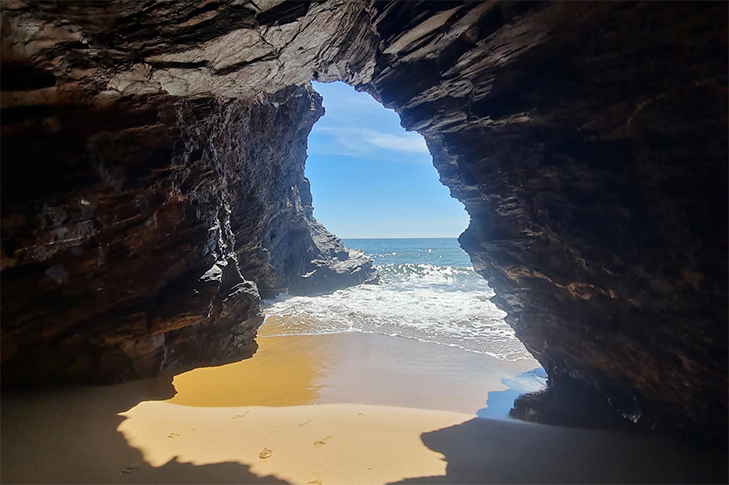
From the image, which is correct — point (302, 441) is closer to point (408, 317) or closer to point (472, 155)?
point (472, 155)

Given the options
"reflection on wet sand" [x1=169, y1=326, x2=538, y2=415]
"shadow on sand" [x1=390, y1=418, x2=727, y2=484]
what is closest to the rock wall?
"reflection on wet sand" [x1=169, y1=326, x2=538, y2=415]

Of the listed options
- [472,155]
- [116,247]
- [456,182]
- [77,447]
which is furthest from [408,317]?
[77,447]

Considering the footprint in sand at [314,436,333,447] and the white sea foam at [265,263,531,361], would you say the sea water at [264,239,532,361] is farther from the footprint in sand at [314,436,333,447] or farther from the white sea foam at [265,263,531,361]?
the footprint in sand at [314,436,333,447]

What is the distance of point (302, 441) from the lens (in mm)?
4785

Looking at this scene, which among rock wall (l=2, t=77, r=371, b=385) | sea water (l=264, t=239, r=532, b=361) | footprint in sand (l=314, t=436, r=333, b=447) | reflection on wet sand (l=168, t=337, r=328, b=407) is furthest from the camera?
sea water (l=264, t=239, r=532, b=361)

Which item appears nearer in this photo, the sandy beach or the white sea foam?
the sandy beach

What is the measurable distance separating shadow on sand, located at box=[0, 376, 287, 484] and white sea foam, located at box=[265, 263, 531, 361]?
24.1 feet

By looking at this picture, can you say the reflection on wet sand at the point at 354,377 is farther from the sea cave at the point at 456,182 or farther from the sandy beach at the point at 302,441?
the sea cave at the point at 456,182

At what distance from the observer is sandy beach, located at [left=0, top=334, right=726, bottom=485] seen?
157 inches

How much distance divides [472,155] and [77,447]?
816 centimetres

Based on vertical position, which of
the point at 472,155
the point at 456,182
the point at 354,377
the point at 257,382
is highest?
the point at 472,155

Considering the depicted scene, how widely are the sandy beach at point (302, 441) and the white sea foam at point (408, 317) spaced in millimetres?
3929

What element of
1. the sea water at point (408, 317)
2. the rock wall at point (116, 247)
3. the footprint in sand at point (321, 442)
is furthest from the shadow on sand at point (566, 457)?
the rock wall at point (116, 247)

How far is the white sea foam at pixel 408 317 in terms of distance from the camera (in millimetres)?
11406
